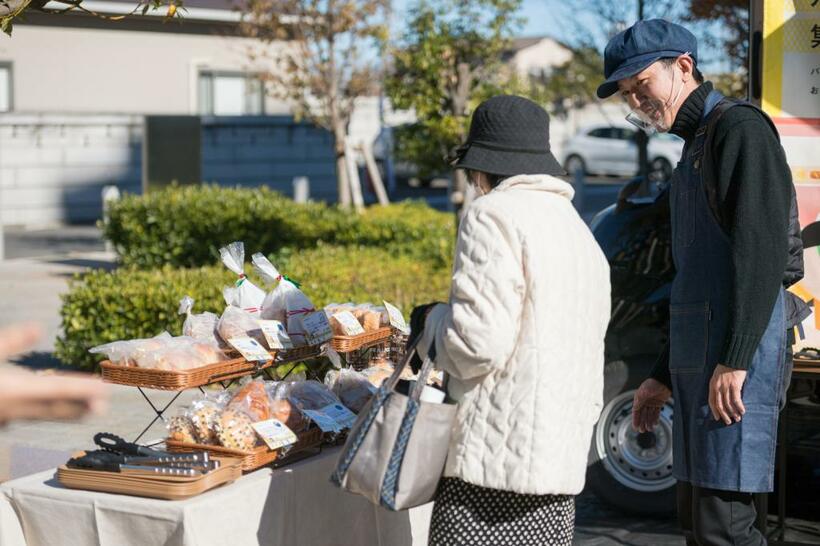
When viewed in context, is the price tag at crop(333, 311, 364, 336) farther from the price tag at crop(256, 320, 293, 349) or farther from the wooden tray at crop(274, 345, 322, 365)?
the price tag at crop(256, 320, 293, 349)

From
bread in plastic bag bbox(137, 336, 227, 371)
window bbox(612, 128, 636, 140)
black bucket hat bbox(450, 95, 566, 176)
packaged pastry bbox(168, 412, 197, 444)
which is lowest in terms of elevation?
packaged pastry bbox(168, 412, 197, 444)

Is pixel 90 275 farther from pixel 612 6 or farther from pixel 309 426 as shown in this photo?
pixel 612 6

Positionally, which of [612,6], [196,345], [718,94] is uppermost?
[612,6]

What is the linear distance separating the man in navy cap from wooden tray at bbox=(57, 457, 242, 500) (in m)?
1.37

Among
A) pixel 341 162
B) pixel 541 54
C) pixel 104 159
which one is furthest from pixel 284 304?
pixel 541 54

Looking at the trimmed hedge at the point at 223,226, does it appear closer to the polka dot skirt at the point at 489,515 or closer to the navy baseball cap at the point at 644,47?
the navy baseball cap at the point at 644,47

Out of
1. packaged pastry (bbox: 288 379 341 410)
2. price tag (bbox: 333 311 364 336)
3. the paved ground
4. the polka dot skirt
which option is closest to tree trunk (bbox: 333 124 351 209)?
the paved ground

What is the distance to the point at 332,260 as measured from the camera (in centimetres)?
1020

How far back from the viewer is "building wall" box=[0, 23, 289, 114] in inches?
982

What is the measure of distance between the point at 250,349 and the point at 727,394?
1574 millimetres

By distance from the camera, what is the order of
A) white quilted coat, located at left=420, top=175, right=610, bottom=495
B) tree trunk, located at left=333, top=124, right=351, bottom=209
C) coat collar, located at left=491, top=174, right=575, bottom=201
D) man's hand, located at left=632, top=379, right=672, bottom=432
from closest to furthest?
white quilted coat, located at left=420, top=175, right=610, bottom=495, coat collar, located at left=491, top=174, right=575, bottom=201, man's hand, located at left=632, top=379, right=672, bottom=432, tree trunk, located at left=333, top=124, right=351, bottom=209

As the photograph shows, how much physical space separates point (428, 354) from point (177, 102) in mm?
24850

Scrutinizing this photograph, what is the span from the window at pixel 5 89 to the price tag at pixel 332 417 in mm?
23082

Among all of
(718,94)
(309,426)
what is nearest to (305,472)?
(309,426)
